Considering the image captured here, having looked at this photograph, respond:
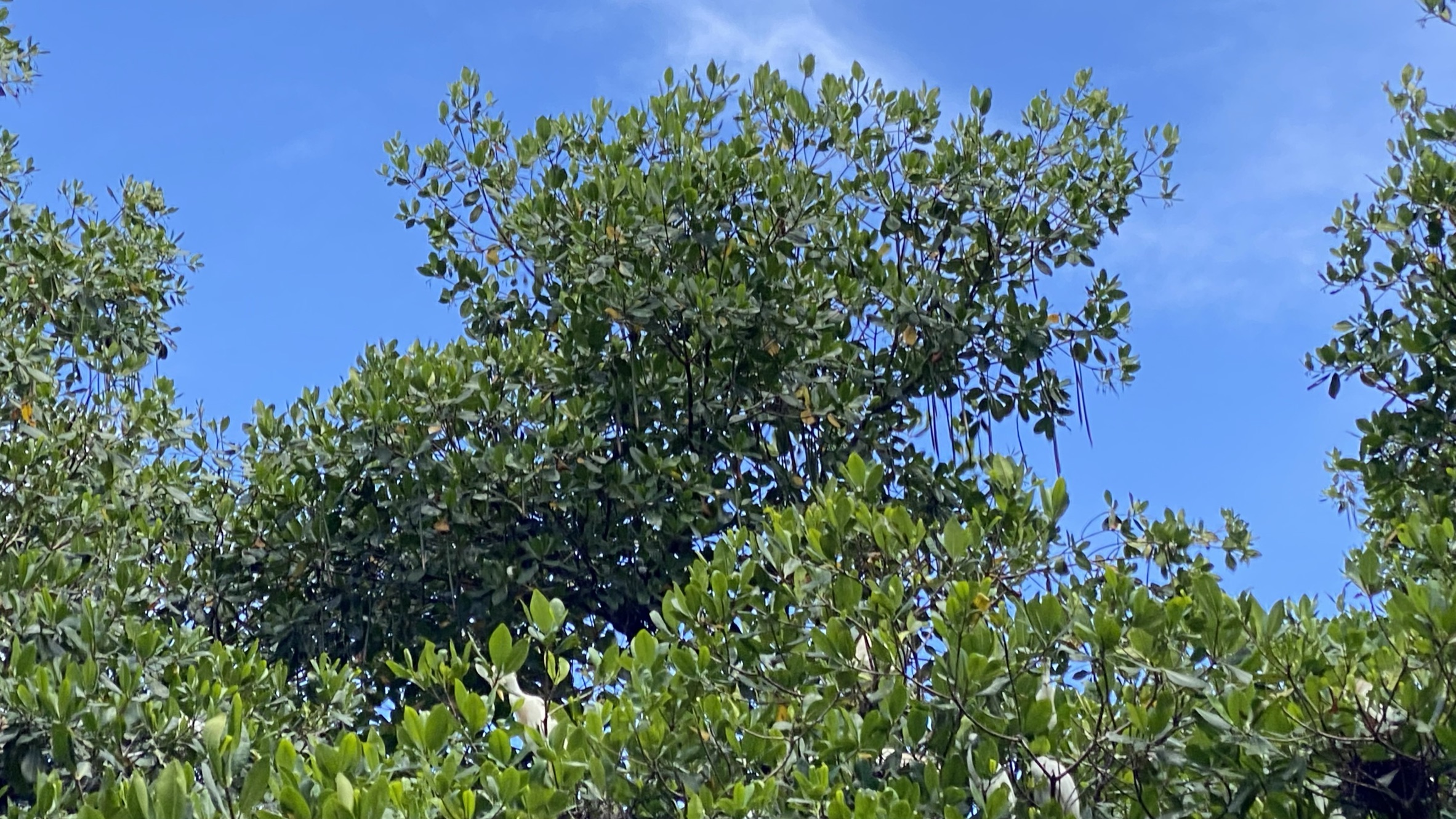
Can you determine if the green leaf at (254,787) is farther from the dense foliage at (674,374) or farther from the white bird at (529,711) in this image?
the dense foliage at (674,374)

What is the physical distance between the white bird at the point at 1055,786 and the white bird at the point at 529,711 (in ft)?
5.53

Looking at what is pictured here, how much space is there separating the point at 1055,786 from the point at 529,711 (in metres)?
2.03

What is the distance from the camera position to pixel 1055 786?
4352 millimetres

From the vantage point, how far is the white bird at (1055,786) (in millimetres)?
4352

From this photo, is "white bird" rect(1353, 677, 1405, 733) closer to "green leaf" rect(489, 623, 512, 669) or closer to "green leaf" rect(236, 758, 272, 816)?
"green leaf" rect(489, 623, 512, 669)

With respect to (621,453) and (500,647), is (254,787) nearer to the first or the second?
(500,647)

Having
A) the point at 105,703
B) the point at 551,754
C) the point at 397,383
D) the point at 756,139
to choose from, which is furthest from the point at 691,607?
the point at 756,139

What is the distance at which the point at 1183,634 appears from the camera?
4.26 meters

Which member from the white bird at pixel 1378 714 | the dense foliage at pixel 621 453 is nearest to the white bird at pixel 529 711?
the dense foliage at pixel 621 453

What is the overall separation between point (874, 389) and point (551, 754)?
4592mm

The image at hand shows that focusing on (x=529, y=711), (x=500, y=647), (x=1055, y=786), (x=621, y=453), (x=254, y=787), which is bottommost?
(x=254, y=787)

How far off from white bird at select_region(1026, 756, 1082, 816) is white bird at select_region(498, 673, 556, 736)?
5.53ft

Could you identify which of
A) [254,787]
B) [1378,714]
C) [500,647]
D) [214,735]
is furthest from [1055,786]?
[214,735]

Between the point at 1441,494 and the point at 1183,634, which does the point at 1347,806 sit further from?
the point at 1441,494
